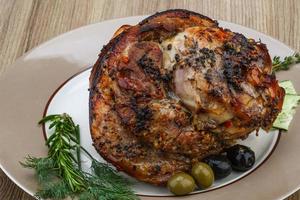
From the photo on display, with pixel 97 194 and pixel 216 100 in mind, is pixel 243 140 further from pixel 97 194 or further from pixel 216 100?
pixel 97 194

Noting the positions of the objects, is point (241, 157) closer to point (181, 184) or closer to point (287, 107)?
point (181, 184)

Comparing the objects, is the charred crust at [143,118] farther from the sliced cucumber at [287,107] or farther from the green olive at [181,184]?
the sliced cucumber at [287,107]

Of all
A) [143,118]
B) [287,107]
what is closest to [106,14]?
[287,107]

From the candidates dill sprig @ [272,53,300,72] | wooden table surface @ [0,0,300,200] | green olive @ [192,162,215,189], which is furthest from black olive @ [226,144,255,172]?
wooden table surface @ [0,0,300,200]

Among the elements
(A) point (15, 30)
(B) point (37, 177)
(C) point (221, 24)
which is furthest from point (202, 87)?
(A) point (15, 30)

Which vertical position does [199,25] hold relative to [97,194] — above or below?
above

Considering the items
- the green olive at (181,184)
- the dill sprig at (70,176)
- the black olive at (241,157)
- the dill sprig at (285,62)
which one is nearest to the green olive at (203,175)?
the green olive at (181,184)
